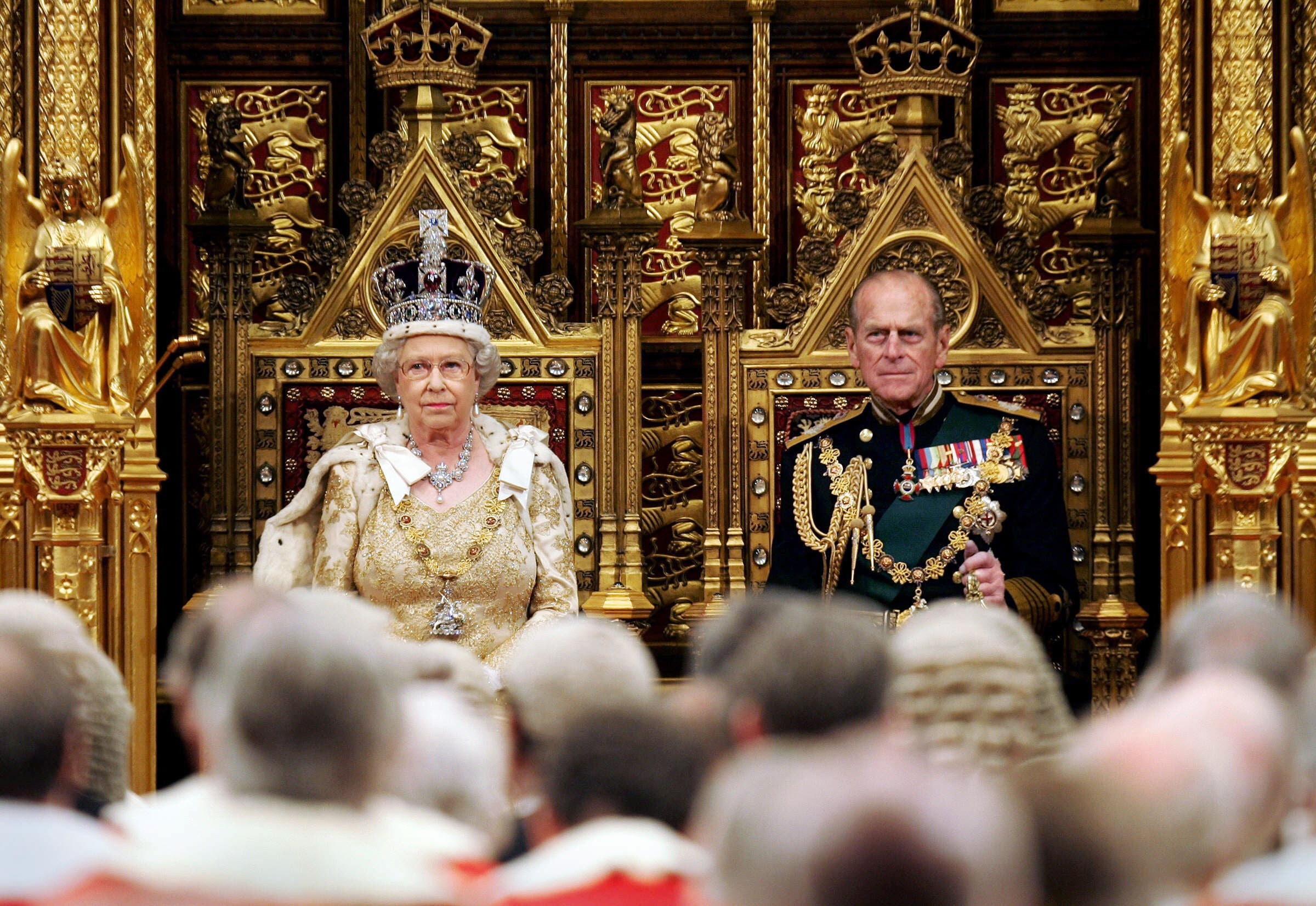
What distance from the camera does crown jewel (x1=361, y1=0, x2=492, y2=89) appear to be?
6.86 metres

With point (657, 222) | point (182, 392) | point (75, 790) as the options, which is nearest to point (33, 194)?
point (182, 392)

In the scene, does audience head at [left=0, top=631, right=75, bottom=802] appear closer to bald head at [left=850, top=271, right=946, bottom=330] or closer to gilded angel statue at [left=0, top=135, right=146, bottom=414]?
gilded angel statue at [left=0, top=135, right=146, bottom=414]

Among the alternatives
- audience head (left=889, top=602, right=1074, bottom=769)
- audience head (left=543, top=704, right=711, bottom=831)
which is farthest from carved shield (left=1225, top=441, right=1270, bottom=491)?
audience head (left=543, top=704, right=711, bottom=831)

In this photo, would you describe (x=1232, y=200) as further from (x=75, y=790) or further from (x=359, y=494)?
(x=75, y=790)

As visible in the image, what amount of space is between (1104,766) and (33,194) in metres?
4.92

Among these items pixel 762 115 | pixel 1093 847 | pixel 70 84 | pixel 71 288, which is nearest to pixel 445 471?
pixel 71 288

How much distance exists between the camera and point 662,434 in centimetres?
720

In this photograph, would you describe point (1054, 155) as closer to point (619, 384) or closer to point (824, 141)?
point (824, 141)

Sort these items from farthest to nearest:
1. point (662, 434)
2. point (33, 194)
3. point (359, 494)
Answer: point (662, 434), point (33, 194), point (359, 494)

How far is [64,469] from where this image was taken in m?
6.16

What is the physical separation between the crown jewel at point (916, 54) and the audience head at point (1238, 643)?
3.79m

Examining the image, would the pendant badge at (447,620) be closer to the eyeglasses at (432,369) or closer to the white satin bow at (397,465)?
the white satin bow at (397,465)

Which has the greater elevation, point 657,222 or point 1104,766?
point 657,222

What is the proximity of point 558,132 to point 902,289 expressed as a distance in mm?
1799
